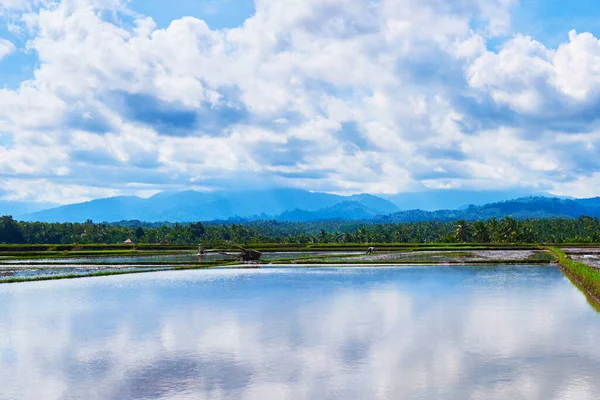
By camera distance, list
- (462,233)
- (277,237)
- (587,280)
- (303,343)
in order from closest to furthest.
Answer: (303,343) → (587,280) → (462,233) → (277,237)

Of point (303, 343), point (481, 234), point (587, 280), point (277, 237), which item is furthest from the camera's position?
point (277, 237)

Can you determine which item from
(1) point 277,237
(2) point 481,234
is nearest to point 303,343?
(2) point 481,234

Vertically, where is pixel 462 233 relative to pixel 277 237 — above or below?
below

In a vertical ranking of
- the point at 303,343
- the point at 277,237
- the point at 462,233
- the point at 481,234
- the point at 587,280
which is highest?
the point at 277,237

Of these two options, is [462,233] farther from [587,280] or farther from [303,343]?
[303,343]

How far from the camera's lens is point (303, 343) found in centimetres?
→ 2073

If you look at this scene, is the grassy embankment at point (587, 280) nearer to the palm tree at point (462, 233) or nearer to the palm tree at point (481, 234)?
the palm tree at point (481, 234)

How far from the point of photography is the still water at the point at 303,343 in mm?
15773

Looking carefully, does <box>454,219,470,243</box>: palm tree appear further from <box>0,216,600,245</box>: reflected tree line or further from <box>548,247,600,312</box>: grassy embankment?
<box>548,247,600,312</box>: grassy embankment

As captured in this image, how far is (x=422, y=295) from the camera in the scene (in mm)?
33406

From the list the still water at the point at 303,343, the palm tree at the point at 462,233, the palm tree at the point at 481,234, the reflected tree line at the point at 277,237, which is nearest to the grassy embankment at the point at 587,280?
the still water at the point at 303,343

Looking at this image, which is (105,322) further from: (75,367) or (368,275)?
(368,275)

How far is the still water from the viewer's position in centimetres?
1577

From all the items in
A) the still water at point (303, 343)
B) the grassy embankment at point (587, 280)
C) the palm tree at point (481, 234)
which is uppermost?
the palm tree at point (481, 234)
